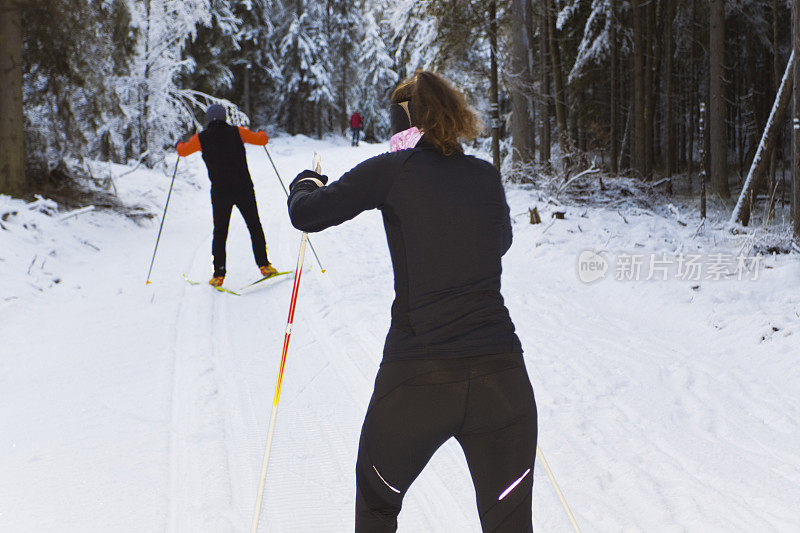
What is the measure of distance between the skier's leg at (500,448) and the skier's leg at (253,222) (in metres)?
6.26

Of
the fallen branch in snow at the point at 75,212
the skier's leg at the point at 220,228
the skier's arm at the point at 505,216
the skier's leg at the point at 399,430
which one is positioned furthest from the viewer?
the fallen branch in snow at the point at 75,212

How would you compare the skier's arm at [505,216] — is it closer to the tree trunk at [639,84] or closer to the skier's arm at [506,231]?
the skier's arm at [506,231]

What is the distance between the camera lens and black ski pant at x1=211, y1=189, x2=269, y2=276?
7645mm

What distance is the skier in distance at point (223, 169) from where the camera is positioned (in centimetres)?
750

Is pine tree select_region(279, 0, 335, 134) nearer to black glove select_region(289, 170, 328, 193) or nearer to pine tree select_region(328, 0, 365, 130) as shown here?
pine tree select_region(328, 0, 365, 130)

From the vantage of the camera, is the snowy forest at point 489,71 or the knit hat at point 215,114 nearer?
the knit hat at point 215,114

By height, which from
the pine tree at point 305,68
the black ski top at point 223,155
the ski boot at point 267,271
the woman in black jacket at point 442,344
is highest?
the pine tree at point 305,68

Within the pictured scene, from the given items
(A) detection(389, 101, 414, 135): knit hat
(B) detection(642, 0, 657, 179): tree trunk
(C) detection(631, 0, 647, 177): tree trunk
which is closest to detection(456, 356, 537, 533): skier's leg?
(A) detection(389, 101, 414, 135): knit hat

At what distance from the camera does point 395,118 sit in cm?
214

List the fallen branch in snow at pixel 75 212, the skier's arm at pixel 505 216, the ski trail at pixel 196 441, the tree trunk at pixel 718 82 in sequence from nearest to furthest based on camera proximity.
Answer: the skier's arm at pixel 505 216 → the ski trail at pixel 196 441 → the fallen branch in snow at pixel 75 212 → the tree trunk at pixel 718 82

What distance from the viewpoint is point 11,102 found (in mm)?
9406

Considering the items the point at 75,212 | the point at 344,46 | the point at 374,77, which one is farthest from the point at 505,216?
the point at 374,77

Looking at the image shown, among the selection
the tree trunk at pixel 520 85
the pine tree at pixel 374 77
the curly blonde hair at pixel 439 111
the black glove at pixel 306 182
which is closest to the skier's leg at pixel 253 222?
the black glove at pixel 306 182

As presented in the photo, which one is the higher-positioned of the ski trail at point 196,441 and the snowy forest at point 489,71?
the snowy forest at point 489,71
